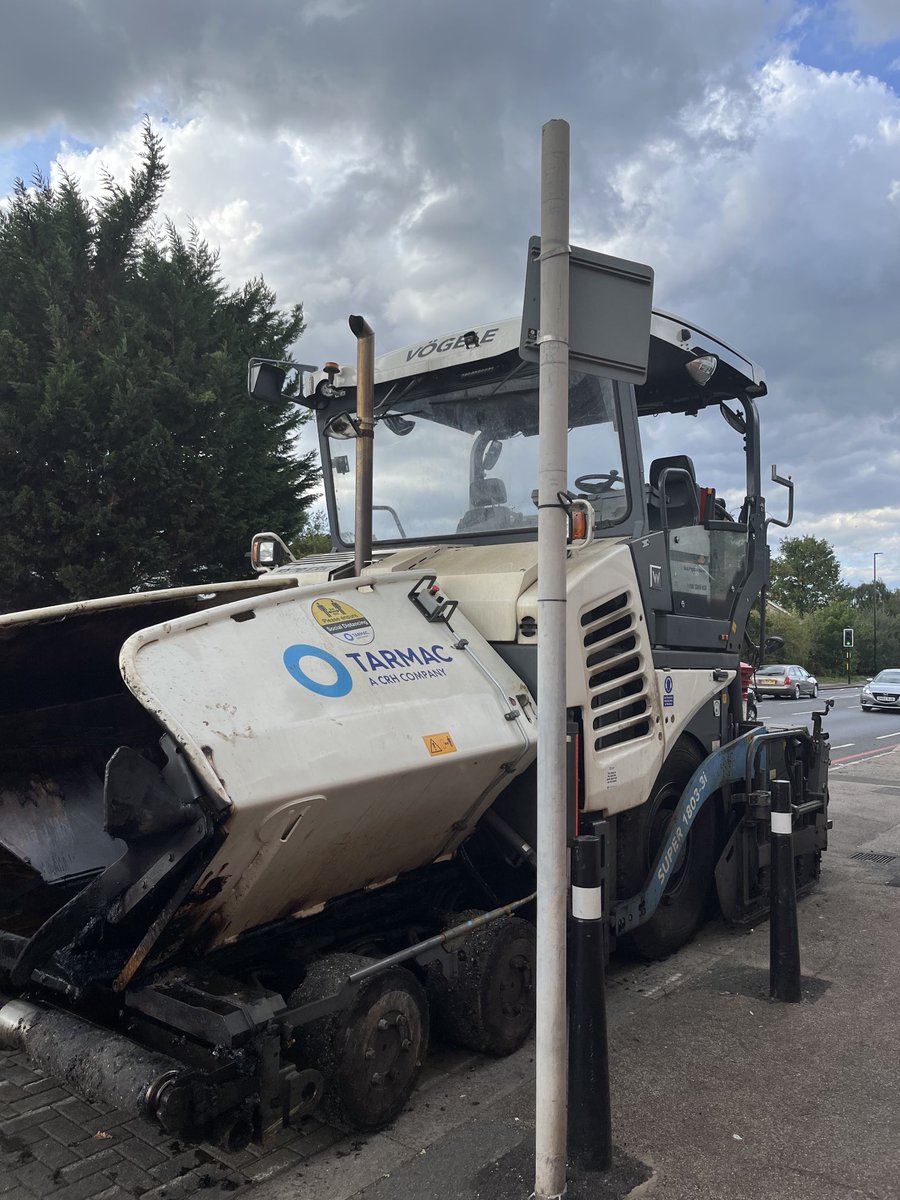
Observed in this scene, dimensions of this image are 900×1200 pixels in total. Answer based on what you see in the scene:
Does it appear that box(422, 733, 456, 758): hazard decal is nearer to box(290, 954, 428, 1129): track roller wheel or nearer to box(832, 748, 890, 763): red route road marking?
box(290, 954, 428, 1129): track roller wheel

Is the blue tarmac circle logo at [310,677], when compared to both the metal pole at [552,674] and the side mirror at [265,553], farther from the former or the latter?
the side mirror at [265,553]

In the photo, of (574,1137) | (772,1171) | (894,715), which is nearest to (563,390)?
(574,1137)

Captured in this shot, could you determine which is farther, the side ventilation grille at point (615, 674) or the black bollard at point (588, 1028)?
the side ventilation grille at point (615, 674)

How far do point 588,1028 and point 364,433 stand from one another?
8.51ft

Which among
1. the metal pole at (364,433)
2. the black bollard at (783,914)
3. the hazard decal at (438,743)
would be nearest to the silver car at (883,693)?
the black bollard at (783,914)

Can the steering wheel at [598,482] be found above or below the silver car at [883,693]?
above

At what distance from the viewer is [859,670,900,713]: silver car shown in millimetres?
27188

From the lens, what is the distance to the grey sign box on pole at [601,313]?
113 inches

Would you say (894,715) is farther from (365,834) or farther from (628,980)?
(365,834)

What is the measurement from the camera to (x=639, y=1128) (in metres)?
3.31

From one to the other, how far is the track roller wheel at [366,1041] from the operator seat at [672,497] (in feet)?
8.89

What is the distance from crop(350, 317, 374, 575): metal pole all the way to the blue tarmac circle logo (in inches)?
35.2

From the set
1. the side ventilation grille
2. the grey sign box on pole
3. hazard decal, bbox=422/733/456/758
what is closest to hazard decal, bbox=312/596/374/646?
hazard decal, bbox=422/733/456/758

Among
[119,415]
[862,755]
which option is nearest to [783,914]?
[119,415]
